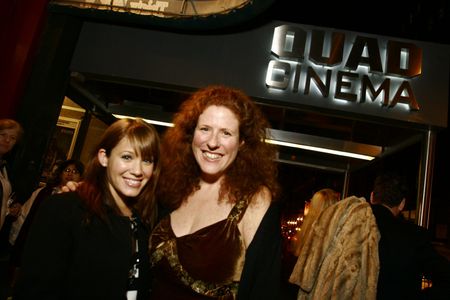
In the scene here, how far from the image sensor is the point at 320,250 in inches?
124

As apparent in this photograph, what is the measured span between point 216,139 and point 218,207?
0.40 metres

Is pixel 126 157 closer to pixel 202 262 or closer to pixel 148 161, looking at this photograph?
pixel 148 161

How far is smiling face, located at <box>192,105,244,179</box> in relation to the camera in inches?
75.5

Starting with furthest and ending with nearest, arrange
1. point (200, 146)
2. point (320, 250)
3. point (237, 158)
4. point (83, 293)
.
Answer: point (320, 250) < point (237, 158) < point (200, 146) < point (83, 293)

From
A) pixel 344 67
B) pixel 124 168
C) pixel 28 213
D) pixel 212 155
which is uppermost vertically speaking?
pixel 344 67

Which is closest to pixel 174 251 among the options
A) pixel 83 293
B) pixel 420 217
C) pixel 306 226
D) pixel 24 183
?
pixel 83 293

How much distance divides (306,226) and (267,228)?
3134 mm

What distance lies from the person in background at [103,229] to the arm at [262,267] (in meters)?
0.54

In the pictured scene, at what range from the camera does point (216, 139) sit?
1.90 meters

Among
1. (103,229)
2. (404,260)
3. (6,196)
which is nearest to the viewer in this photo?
(103,229)

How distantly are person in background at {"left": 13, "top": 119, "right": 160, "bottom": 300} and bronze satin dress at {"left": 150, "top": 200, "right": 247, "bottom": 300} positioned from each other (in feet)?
0.33

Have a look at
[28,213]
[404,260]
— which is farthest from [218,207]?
[28,213]

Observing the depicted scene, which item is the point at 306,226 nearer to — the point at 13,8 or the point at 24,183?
the point at 24,183

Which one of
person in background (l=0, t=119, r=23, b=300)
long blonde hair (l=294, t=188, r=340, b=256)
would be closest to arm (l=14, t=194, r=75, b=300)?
person in background (l=0, t=119, r=23, b=300)
